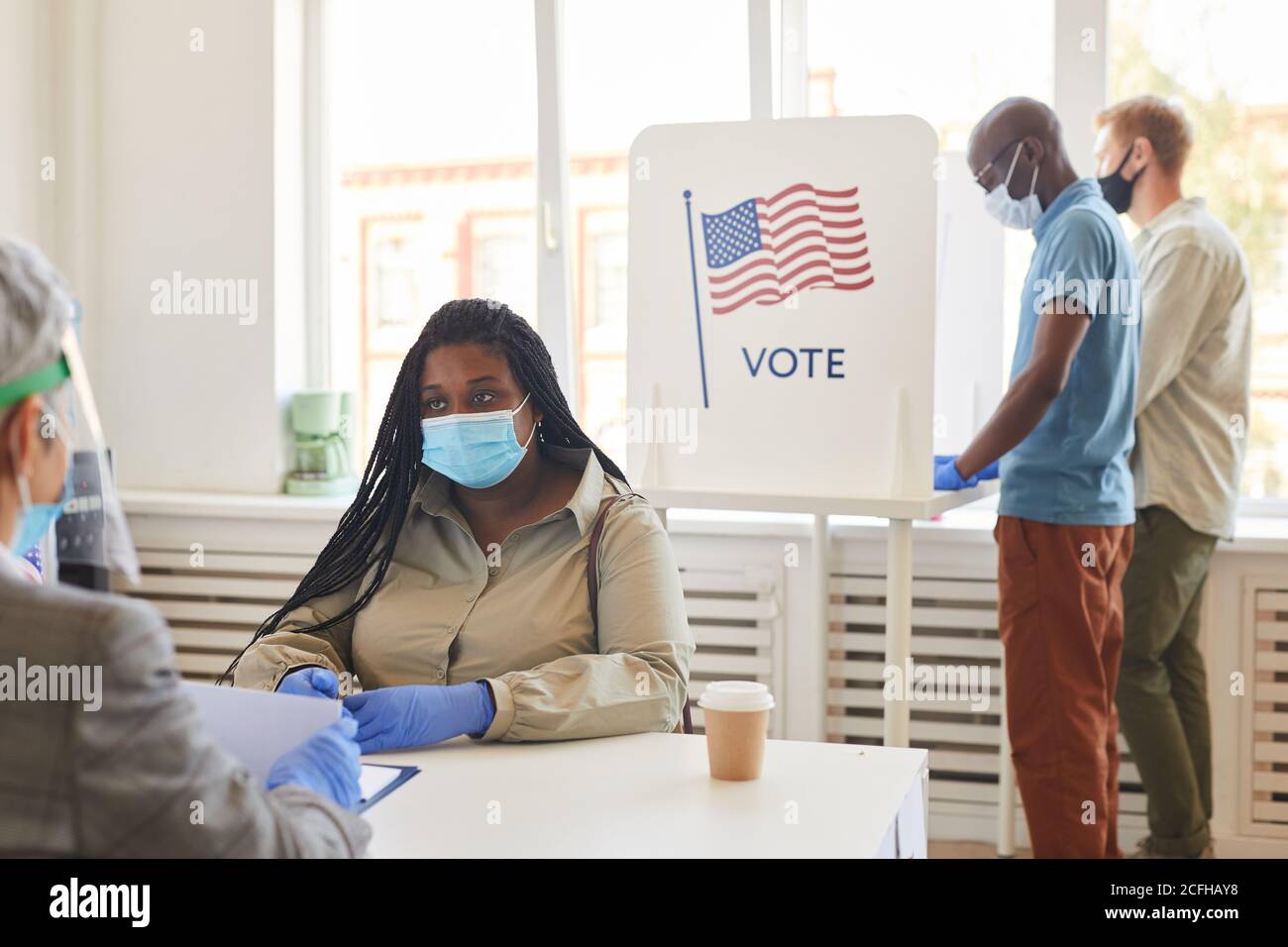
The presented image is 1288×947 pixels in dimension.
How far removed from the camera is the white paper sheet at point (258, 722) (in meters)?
1.29

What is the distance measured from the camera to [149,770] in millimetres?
917

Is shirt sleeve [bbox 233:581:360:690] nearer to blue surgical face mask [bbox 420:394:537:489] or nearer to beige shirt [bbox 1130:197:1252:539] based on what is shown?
blue surgical face mask [bbox 420:394:537:489]

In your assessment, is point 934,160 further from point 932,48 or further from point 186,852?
point 186,852

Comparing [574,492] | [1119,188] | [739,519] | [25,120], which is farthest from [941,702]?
[25,120]

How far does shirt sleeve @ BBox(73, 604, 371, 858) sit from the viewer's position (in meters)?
0.90

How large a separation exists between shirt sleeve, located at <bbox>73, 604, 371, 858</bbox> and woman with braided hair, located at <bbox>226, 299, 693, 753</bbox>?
2.15 feet

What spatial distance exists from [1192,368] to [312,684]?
2.11 m

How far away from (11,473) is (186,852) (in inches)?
12.2

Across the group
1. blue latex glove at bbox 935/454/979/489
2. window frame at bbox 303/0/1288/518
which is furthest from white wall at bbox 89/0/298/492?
blue latex glove at bbox 935/454/979/489

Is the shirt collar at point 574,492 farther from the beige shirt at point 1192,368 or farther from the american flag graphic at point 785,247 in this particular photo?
the beige shirt at point 1192,368

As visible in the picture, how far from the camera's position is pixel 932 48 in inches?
133

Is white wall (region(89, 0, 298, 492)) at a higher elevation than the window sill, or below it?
higher

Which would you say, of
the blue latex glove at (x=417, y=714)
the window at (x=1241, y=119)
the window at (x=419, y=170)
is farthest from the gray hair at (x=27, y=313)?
the window at (x=1241, y=119)
